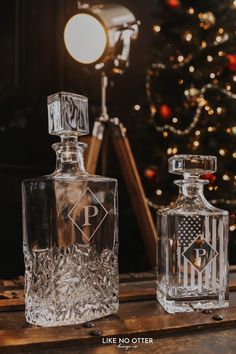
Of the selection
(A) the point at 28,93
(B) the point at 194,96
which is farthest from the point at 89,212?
(B) the point at 194,96

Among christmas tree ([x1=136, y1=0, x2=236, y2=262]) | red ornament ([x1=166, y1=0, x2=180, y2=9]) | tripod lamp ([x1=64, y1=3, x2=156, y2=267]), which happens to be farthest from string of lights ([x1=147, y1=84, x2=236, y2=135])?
tripod lamp ([x1=64, y1=3, x2=156, y2=267])

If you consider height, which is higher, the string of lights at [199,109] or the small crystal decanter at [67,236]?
the string of lights at [199,109]

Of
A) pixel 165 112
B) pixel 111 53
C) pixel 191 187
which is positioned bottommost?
pixel 191 187

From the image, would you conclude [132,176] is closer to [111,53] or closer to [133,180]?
[133,180]

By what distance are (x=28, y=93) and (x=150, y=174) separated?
0.72 m

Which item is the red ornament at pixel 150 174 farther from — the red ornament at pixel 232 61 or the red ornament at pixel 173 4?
the red ornament at pixel 173 4

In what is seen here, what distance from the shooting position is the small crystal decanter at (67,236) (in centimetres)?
Result: 76

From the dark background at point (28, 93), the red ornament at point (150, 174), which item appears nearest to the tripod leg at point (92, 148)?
the dark background at point (28, 93)

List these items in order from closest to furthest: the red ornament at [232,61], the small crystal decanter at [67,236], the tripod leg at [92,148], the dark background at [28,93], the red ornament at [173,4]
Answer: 1. the small crystal decanter at [67,236]
2. the tripod leg at [92,148]
3. the dark background at [28,93]
4. the red ornament at [232,61]
5. the red ornament at [173,4]

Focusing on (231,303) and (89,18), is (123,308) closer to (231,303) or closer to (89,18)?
(231,303)

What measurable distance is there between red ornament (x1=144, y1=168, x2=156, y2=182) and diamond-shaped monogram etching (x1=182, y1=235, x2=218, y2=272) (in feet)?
4.75

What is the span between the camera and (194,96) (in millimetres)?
2248

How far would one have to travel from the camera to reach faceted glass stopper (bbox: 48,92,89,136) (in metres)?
0.77

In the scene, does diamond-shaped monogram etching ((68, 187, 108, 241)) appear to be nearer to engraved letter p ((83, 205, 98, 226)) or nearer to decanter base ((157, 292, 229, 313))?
engraved letter p ((83, 205, 98, 226))
